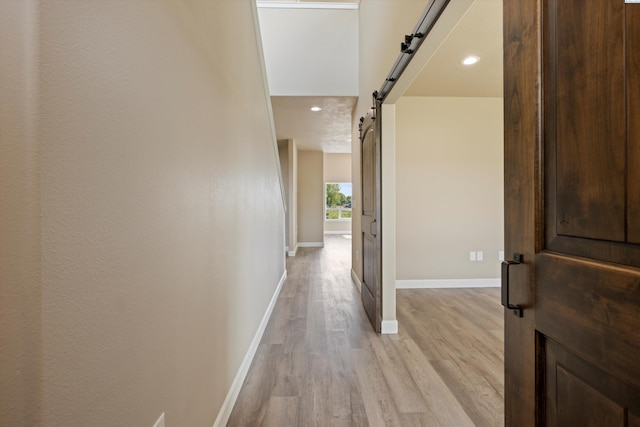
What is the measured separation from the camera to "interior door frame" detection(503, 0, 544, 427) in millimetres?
706

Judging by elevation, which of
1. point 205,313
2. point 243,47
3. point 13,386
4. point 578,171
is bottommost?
point 205,313

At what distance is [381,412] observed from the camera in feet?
5.22

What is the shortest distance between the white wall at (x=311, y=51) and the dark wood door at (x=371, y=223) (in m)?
1.01

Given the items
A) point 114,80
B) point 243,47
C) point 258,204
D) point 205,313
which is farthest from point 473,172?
point 114,80

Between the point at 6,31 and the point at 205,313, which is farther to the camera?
the point at 205,313

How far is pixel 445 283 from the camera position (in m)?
4.07

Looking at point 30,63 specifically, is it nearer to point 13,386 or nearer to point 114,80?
point 114,80

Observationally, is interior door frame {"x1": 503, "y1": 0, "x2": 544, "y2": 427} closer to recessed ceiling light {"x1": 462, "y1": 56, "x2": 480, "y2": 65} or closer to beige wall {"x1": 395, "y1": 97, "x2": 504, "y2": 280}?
recessed ceiling light {"x1": 462, "y1": 56, "x2": 480, "y2": 65}

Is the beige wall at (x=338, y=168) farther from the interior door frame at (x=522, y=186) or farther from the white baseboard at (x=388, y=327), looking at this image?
the interior door frame at (x=522, y=186)

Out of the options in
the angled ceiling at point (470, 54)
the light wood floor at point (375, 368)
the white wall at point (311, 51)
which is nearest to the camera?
the light wood floor at point (375, 368)

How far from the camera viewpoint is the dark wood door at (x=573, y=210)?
1.67ft

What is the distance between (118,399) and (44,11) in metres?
0.77

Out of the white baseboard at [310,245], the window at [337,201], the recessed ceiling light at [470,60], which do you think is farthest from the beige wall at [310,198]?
the recessed ceiling light at [470,60]

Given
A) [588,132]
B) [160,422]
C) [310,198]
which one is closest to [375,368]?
[160,422]
